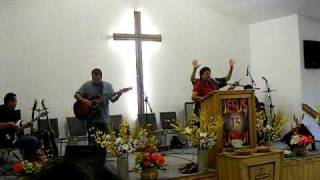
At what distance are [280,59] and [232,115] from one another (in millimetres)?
3814

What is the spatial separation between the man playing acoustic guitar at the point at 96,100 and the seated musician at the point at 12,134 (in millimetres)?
775

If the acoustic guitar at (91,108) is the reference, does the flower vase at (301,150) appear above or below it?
below

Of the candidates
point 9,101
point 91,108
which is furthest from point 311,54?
point 9,101

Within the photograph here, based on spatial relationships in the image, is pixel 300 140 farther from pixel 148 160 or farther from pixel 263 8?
pixel 263 8

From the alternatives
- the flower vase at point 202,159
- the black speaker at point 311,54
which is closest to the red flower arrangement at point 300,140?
the flower vase at point 202,159

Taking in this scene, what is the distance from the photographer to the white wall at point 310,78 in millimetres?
7809

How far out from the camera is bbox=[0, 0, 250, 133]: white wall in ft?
21.2

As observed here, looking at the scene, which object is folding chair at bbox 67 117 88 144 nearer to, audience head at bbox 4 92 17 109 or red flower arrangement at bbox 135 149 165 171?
audience head at bbox 4 92 17 109

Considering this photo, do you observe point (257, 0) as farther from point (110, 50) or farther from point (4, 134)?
point (4, 134)

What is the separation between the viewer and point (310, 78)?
795cm

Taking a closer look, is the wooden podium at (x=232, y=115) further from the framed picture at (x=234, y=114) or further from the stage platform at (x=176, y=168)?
the stage platform at (x=176, y=168)

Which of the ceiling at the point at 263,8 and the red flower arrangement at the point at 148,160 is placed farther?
the ceiling at the point at 263,8

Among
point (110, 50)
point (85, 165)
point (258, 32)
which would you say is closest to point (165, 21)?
point (110, 50)

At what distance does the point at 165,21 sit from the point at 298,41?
2.45m
